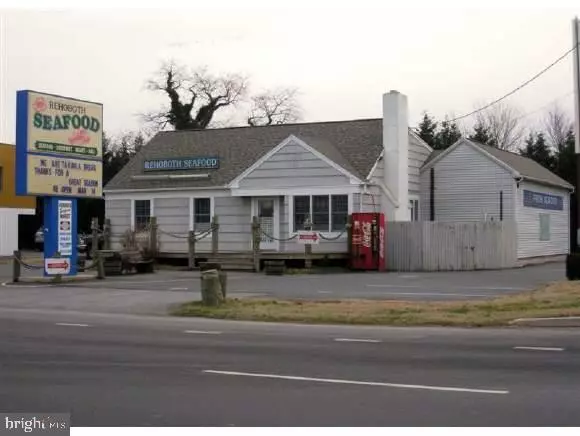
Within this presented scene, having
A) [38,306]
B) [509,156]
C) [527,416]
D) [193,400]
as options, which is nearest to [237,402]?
[193,400]

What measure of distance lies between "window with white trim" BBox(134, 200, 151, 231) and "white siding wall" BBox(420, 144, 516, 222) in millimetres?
12139

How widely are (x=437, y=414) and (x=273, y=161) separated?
963 inches

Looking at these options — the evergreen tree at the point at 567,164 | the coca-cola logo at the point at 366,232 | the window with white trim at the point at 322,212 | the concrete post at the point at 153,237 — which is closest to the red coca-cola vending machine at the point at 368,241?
the coca-cola logo at the point at 366,232

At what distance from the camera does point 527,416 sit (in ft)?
23.4

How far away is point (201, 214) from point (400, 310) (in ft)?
59.8

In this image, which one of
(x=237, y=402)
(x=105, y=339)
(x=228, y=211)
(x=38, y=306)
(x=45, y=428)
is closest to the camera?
(x=45, y=428)

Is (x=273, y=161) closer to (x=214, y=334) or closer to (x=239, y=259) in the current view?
(x=239, y=259)

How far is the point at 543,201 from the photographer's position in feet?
118

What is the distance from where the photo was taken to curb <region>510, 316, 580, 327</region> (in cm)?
1442

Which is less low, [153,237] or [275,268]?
[153,237]

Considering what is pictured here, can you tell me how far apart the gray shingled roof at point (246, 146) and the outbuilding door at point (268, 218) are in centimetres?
175

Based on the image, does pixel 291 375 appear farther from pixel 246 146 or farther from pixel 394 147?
pixel 246 146

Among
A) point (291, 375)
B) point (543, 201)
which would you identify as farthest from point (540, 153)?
point (291, 375)

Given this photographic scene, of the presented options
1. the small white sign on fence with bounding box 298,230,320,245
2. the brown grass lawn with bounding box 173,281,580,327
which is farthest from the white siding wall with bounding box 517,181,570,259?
the brown grass lawn with bounding box 173,281,580,327
